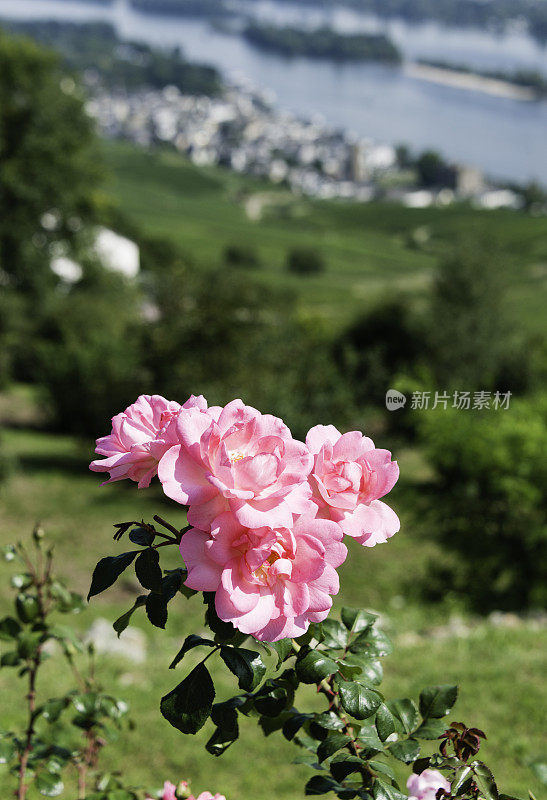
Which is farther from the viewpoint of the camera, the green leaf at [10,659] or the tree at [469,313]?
the tree at [469,313]

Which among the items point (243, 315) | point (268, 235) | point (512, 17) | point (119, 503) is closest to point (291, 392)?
point (243, 315)

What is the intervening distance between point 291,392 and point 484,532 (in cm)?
497

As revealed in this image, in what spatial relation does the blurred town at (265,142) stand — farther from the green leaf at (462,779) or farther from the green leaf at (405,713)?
the green leaf at (462,779)

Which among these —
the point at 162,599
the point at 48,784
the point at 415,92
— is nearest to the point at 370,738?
the point at 162,599

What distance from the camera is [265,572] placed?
93cm

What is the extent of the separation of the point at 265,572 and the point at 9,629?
953mm

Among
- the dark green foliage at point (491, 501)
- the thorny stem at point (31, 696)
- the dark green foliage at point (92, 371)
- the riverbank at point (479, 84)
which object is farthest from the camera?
the riverbank at point (479, 84)

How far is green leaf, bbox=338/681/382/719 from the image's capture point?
104 centimetres

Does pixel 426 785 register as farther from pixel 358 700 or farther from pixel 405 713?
pixel 358 700

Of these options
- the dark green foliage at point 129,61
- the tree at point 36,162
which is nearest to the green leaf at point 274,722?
the tree at point 36,162

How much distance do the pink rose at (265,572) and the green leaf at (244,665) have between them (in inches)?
3.7

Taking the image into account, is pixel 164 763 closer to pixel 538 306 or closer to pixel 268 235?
pixel 538 306

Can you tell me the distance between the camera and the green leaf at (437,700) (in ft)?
4.20

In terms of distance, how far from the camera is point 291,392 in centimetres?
1251
